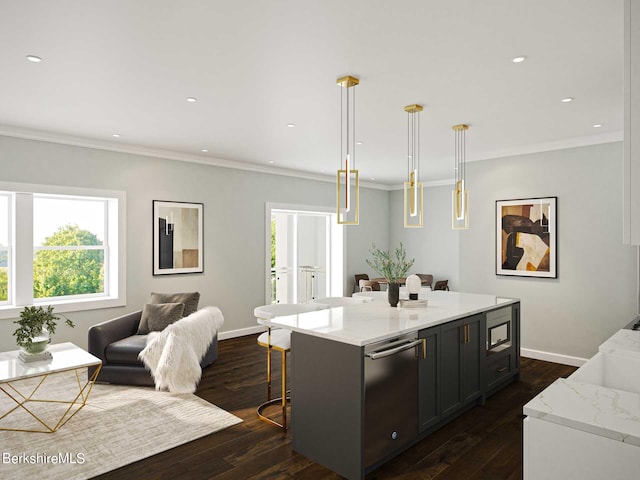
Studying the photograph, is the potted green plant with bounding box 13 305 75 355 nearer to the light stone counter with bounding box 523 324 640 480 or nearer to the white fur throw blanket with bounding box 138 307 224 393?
the white fur throw blanket with bounding box 138 307 224 393

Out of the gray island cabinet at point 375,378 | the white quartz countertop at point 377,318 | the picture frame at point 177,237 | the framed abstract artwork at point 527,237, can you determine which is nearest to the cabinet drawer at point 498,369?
the gray island cabinet at point 375,378

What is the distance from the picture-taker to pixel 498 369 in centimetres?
408

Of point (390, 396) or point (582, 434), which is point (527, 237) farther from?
point (582, 434)

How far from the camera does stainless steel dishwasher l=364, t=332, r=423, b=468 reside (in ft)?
8.52

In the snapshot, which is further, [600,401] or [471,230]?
[471,230]

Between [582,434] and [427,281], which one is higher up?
[582,434]

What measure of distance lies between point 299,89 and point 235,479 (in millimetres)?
2794

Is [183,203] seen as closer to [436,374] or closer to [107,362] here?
[107,362]

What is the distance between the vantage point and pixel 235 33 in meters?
2.47

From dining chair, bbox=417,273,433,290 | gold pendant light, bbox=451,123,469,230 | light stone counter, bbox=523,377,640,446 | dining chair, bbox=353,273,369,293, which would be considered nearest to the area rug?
light stone counter, bbox=523,377,640,446

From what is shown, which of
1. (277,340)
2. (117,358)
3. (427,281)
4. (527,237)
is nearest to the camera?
A: (277,340)

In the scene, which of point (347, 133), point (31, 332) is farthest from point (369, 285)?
point (31, 332)

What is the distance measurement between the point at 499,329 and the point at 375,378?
1.97 meters

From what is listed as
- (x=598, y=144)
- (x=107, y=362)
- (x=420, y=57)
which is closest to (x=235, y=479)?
→ (x=107, y=362)
